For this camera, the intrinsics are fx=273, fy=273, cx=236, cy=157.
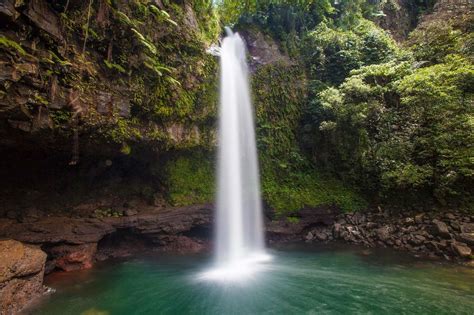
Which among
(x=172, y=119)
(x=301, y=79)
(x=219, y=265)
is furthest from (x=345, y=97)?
(x=219, y=265)

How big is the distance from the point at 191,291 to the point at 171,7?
10006mm

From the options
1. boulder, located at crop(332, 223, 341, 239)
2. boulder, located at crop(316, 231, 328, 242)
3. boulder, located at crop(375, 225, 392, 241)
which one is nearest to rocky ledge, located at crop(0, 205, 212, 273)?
boulder, located at crop(316, 231, 328, 242)

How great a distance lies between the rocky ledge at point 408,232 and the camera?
886cm

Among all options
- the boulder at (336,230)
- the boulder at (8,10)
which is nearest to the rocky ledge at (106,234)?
the boulder at (336,230)

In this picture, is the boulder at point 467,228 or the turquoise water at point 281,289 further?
the boulder at point 467,228

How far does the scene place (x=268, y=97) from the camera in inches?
552

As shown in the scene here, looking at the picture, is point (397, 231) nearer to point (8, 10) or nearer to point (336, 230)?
point (336, 230)

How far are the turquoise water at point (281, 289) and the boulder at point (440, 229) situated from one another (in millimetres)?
1464

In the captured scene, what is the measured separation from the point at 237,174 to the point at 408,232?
7.04m

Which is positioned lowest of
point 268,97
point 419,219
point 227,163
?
point 419,219

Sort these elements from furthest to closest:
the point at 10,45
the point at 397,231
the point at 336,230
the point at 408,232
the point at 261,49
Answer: the point at 261,49, the point at 336,230, the point at 397,231, the point at 408,232, the point at 10,45

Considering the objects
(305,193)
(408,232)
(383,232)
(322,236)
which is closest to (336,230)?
(322,236)

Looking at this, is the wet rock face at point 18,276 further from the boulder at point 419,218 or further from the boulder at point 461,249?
the boulder at point 419,218

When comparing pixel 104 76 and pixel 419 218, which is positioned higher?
pixel 104 76
